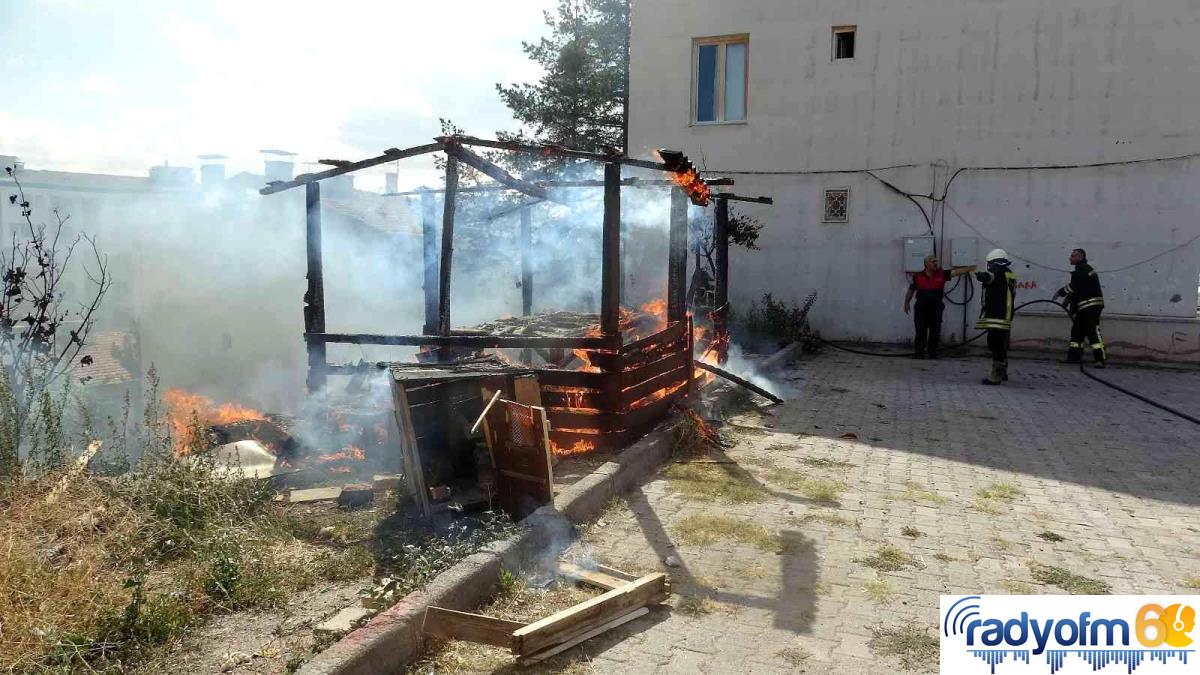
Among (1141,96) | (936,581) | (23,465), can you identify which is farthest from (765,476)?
(1141,96)

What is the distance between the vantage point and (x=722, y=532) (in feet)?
15.9

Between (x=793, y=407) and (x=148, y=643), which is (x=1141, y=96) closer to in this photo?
(x=793, y=407)

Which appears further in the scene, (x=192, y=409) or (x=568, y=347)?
(x=192, y=409)

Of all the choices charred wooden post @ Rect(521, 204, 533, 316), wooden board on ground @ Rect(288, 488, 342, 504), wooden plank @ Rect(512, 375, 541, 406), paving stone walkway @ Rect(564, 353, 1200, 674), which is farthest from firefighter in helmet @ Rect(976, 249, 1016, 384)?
wooden board on ground @ Rect(288, 488, 342, 504)

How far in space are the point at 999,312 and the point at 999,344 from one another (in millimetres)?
477

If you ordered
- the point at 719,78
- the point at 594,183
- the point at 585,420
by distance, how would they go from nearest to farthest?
the point at 585,420 → the point at 594,183 → the point at 719,78

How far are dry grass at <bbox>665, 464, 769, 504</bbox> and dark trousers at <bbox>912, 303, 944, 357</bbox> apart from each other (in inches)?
331

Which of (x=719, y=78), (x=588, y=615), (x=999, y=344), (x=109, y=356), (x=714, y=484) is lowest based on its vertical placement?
(x=109, y=356)

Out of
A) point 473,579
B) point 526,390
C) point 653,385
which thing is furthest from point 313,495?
point 653,385

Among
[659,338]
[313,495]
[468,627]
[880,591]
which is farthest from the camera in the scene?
[659,338]

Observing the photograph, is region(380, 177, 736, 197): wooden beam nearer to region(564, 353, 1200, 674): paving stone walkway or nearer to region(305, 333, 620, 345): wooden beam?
region(305, 333, 620, 345): wooden beam

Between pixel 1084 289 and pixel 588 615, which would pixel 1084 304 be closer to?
pixel 1084 289

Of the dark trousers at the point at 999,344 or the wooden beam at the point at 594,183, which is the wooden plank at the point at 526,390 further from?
the dark trousers at the point at 999,344

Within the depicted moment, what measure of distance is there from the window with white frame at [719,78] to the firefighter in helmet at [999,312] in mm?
6902
